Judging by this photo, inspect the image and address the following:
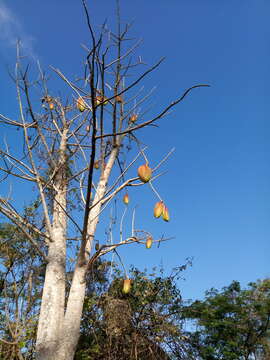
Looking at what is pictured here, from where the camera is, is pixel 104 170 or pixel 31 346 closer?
pixel 104 170

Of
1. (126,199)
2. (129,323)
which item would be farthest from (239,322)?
(126,199)

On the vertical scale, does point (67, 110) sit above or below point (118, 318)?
above

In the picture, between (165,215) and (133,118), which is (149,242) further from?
(133,118)

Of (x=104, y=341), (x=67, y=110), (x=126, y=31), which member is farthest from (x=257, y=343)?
(x=126, y=31)

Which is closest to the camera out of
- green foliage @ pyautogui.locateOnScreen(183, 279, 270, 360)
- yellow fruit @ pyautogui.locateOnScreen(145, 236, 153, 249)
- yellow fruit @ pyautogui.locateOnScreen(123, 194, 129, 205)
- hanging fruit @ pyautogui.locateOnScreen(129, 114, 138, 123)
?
yellow fruit @ pyautogui.locateOnScreen(145, 236, 153, 249)

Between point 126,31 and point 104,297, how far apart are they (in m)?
3.36

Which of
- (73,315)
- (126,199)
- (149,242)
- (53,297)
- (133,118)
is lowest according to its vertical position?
(73,315)

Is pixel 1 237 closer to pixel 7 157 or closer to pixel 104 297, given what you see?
pixel 104 297

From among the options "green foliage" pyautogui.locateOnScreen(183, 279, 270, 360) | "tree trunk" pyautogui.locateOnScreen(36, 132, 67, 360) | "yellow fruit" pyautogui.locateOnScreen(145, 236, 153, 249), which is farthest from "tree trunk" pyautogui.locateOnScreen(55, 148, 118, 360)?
"green foliage" pyautogui.locateOnScreen(183, 279, 270, 360)

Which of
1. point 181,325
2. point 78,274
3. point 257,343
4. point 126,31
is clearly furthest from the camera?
point 257,343

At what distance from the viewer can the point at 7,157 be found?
3236 millimetres

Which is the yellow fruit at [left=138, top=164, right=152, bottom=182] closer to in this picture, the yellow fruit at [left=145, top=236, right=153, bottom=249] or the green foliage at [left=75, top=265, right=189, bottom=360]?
the yellow fruit at [left=145, top=236, right=153, bottom=249]

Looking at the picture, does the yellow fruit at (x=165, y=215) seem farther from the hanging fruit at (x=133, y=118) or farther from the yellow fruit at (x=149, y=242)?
the hanging fruit at (x=133, y=118)

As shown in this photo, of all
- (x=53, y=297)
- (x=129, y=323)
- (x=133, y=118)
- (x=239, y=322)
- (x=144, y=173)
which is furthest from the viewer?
(x=239, y=322)
